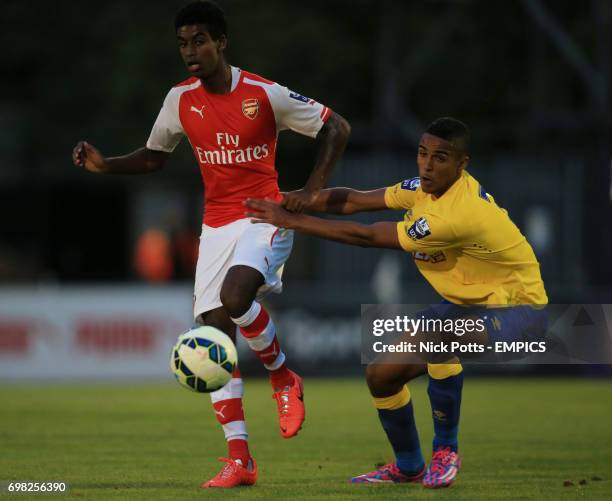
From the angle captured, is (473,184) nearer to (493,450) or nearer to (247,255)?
(247,255)

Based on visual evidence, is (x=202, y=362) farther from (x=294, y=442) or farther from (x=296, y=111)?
(x=294, y=442)

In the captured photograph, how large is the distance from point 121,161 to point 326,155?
1.43m

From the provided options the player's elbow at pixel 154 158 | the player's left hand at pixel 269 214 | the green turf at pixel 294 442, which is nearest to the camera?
the player's left hand at pixel 269 214

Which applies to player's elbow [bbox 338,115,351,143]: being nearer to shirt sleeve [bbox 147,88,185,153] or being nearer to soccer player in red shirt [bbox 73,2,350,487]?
soccer player in red shirt [bbox 73,2,350,487]

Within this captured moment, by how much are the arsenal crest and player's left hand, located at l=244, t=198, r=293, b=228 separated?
40.0 inches

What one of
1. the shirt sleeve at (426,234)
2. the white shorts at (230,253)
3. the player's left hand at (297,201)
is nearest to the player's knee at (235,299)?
the white shorts at (230,253)

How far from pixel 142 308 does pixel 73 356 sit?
1112 millimetres

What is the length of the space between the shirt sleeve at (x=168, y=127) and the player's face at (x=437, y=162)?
1.72 m

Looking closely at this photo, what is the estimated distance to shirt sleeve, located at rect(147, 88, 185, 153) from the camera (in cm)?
887

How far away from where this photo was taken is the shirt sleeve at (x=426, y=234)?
A: 8062mm

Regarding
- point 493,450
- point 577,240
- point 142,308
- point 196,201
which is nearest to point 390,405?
point 493,450

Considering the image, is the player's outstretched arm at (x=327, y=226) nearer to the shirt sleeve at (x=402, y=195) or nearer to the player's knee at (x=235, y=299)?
the shirt sleeve at (x=402, y=195)

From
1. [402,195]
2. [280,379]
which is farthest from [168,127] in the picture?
[280,379]

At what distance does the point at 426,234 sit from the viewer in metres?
8.07
